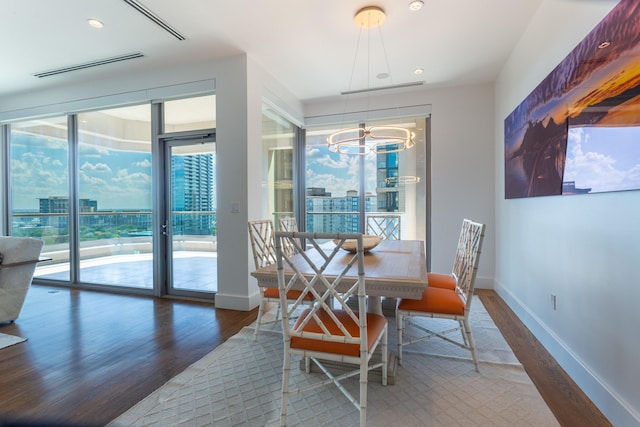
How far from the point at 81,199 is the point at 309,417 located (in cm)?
453

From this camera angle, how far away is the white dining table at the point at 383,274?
5.18 ft

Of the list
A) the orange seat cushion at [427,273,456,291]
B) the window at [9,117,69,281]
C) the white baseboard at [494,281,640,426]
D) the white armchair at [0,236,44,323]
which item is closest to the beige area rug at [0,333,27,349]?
the white armchair at [0,236,44,323]

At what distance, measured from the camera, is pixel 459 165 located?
427cm

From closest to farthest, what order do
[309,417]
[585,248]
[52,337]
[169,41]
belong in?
[309,417], [585,248], [52,337], [169,41]

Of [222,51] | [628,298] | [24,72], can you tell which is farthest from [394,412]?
[24,72]

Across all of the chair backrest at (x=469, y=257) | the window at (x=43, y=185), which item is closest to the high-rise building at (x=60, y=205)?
the window at (x=43, y=185)

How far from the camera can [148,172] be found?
3.96 meters

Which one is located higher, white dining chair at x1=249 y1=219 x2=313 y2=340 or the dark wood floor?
white dining chair at x1=249 y1=219 x2=313 y2=340

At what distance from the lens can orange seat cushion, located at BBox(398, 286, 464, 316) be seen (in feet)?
6.52

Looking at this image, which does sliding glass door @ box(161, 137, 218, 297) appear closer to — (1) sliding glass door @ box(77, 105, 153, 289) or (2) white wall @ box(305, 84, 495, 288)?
(1) sliding glass door @ box(77, 105, 153, 289)

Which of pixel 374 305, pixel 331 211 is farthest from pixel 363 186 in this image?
pixel 374 305

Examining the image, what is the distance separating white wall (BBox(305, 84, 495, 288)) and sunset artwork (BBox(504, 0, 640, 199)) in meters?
1.55

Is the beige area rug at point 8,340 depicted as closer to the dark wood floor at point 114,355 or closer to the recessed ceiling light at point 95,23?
the dark wood floor at point 114,355

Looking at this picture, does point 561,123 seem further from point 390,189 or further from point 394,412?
point 390,189
